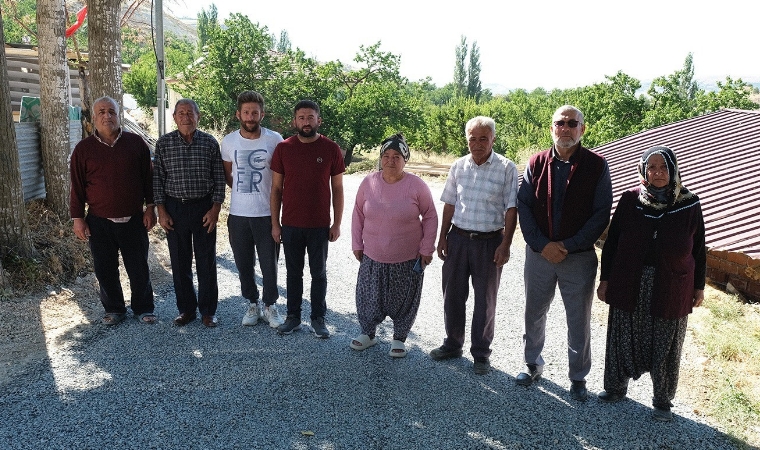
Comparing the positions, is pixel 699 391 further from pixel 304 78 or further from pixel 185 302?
pixel 304 78

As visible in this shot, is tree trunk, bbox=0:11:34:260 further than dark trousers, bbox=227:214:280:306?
Yes

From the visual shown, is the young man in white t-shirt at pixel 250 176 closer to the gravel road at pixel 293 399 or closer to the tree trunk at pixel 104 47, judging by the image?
the gravel road at pixel 293 399

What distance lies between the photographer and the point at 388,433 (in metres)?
3.38

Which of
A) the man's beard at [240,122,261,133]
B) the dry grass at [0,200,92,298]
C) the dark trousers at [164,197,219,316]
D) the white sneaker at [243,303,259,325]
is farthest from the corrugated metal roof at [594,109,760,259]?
the dry grass at [0,200,92,298]

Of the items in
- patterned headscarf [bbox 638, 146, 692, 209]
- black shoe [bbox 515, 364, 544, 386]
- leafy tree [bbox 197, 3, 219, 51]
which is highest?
leafy tree [bbox 197, 3, 219, 51]

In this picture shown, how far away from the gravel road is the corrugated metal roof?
252 cm

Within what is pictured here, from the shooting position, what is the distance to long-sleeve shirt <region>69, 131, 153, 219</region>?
4.60 meters

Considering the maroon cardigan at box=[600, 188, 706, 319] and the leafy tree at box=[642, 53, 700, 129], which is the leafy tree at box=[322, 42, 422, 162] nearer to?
the leafy tree at box=[642, 53, 700, 129]

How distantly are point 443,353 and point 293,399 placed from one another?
3.94 ft

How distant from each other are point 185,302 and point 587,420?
10.2 feet

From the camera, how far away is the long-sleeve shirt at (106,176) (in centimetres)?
460

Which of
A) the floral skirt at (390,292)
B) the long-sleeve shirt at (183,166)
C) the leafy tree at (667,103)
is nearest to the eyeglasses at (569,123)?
the floral skirt at (390,292)

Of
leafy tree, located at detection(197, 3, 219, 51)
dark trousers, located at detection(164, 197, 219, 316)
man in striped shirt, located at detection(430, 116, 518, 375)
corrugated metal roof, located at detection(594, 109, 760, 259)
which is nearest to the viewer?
man in striped shirt, located at detection(430, 116, 518, 375)

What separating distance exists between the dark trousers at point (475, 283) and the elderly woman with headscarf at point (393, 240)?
18 cm
